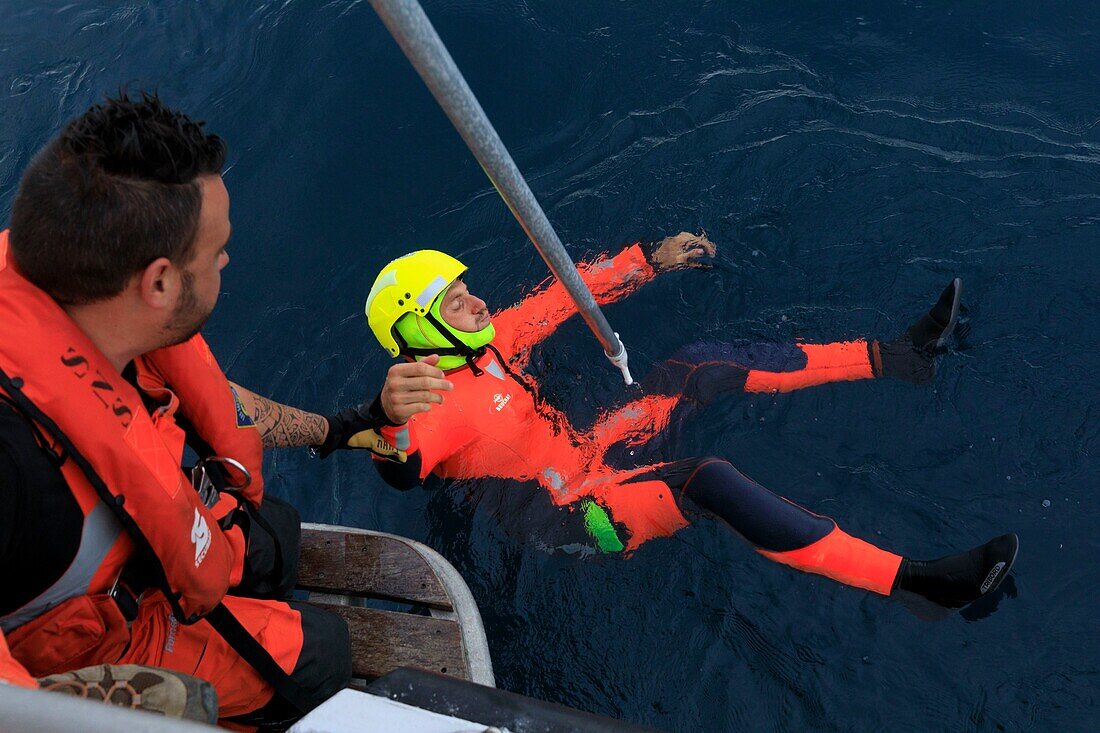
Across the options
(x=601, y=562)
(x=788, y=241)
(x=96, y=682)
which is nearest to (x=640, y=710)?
(x=601, y=562)

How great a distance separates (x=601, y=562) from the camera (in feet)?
13.9

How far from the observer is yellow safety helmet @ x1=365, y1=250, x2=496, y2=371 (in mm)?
3992

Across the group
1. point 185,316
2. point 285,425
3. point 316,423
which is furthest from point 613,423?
point 185,316

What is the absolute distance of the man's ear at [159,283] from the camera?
7.24 feet

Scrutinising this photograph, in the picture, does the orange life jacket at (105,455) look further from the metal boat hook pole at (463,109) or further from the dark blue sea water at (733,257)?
the dark blue sea water at (733,257)

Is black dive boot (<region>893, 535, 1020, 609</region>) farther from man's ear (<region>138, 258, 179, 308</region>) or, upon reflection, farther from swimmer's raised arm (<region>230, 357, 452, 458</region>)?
man's ear (<region>138, 258, 179, 308</region>)

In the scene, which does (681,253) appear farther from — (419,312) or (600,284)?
(419,312)

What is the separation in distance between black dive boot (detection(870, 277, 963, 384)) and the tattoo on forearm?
2.95m

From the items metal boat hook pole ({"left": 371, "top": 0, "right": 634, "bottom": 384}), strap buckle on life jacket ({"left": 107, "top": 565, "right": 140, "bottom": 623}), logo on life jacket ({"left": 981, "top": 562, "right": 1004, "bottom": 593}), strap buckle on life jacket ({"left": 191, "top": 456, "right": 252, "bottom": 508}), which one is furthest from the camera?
logo on life jacket ({"left": 981, "top": 562, "right": 1004, "bottom": 593})

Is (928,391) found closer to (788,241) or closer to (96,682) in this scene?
(788,241)

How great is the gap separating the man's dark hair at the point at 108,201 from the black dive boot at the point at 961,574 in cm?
325

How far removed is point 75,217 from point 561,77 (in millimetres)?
4810

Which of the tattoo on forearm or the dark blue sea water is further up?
the tattoo on forearm

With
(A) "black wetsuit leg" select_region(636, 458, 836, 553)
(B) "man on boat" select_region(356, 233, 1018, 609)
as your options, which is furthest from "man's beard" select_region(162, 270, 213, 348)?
(A) "black wetsuit leg" select_region(636, 458, 836, 553)
